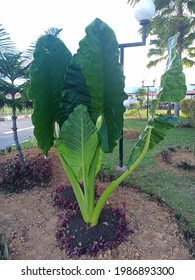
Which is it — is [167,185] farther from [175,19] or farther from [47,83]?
[175,19]

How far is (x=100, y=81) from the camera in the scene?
2174 mm

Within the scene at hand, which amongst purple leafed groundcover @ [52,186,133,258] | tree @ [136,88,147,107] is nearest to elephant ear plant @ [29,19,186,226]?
purple leafed groundcover @ [52,186,133,258]

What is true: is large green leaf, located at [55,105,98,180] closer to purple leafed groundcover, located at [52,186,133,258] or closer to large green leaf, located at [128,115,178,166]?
large green leaf, located at [128,115,178,166]

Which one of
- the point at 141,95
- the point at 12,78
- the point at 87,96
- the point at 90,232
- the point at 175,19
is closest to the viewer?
the point at 87,96

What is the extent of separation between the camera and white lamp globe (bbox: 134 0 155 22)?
3531 mm

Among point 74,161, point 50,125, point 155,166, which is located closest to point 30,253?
point 74,161

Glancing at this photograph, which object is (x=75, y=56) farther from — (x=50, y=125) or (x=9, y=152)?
(x=9, y=152)

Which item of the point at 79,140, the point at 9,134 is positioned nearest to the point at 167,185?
the point at 79,140

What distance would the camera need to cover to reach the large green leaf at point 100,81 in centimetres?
203

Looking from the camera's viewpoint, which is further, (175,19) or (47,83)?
(175,19)

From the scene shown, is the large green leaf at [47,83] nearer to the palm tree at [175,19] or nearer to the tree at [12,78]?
the tree at [12,78]

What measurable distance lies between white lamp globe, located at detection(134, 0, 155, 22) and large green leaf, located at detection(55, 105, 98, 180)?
97.3 inches

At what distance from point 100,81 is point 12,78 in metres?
2.37

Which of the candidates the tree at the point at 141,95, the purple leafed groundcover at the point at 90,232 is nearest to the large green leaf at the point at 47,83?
the purple leafed groundcover at the point at 90,232
